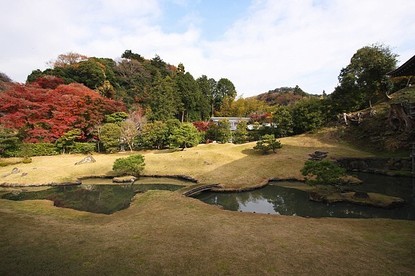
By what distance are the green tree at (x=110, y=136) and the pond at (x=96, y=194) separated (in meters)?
9.61

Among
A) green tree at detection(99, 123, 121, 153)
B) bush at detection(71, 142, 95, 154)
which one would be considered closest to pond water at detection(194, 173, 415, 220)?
green tree at detection(99, 123, 121, 153)

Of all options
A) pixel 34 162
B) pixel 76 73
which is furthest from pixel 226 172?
pixel 76 73

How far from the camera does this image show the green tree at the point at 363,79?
2991cm

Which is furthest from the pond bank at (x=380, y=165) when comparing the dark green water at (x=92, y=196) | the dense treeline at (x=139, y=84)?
the dense treeline at (x=139, y=84)

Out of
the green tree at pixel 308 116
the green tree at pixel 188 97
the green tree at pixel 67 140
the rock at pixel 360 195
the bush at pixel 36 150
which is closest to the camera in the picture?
the rock at pixel 360 195

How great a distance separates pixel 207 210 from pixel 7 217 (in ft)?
27.0

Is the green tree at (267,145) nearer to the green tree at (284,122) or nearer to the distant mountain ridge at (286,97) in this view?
the green tree at (284,122)

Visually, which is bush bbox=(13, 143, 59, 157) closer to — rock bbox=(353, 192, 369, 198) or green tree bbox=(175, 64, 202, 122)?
green tree bbox=(175, 64, 202, 122)

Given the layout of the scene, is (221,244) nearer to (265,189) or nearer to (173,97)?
(265,189)

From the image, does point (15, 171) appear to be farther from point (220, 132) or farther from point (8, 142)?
point (220, 132)

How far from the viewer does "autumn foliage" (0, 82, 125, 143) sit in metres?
30.0

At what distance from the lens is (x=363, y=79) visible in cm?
3172

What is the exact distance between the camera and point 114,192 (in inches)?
711

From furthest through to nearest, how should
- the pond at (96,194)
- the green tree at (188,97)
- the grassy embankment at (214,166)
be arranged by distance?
the green tree at (188,97) < the grassy embankment at (214,166) < the pond at (96,194)
